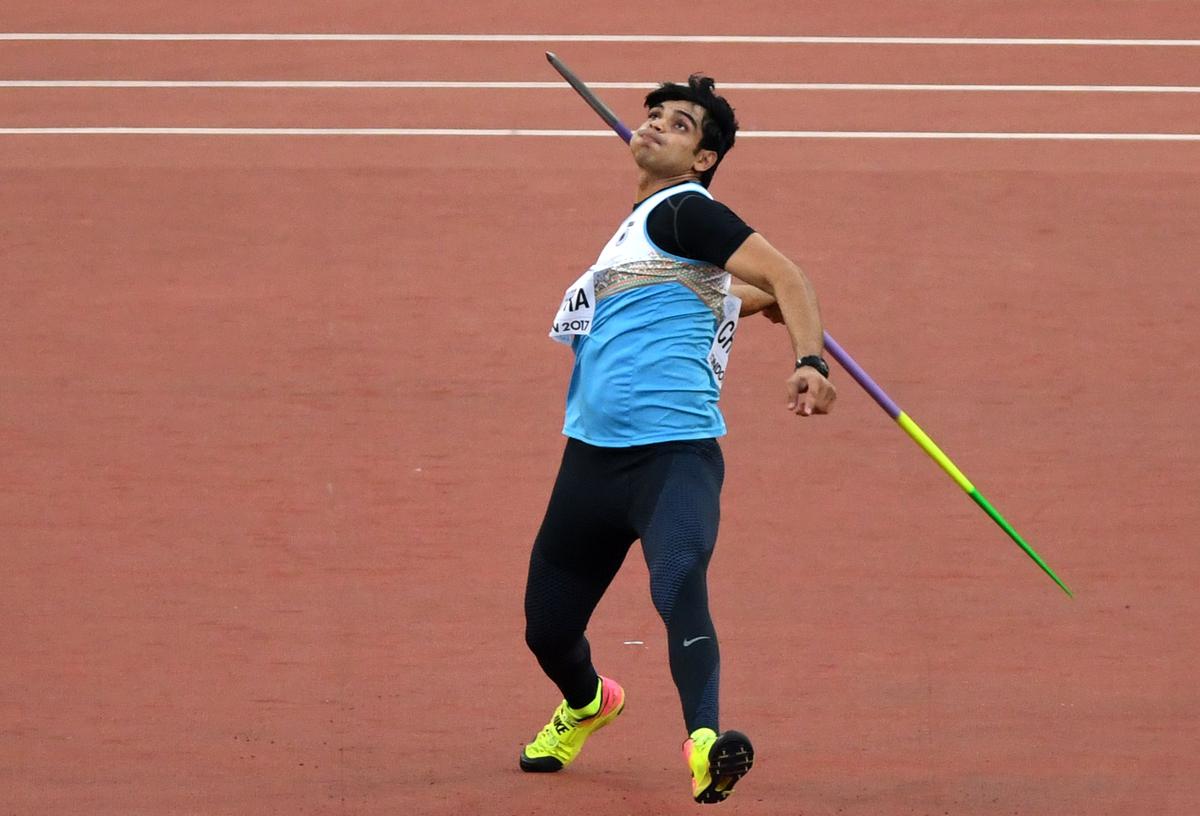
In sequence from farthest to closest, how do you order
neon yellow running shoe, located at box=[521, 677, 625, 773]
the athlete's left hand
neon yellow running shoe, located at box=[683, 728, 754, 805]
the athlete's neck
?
1. neon yellow running shoe, located at box=[521, 677, 625, 773]
2. the athlete's neck
3. the athlete's left hand
4. neon yellow running shoe, located at box=[683, 728, 754, 805]

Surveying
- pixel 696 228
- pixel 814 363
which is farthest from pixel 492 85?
pixel 814 363

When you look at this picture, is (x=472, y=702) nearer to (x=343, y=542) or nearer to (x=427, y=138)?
(x=343, y=542)

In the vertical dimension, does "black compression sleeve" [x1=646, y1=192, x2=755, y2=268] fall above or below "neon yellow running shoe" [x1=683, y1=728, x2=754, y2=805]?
above

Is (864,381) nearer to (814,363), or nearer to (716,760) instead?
(814,363)

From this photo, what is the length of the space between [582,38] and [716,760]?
9.22 metres

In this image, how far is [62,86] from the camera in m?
12.2

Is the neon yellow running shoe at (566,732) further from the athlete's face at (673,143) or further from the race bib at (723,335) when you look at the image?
the athlete's face at (673,143)

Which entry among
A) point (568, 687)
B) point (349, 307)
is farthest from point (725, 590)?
point (349, 307)

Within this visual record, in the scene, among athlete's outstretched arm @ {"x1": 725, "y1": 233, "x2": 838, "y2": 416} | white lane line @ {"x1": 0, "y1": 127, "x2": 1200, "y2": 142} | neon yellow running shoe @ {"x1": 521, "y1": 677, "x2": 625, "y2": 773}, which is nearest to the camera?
athlete's outstretched arm @ {"x1": 725, "y1": 233, "x2": 838, "y2": 416}

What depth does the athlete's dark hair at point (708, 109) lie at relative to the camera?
508cm

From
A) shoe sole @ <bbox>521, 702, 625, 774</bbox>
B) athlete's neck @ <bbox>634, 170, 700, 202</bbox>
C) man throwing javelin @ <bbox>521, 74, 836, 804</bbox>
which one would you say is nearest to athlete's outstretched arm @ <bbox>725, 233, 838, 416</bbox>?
man throwing javelin @ <bbox>521, 74, 836, 804</bbox>

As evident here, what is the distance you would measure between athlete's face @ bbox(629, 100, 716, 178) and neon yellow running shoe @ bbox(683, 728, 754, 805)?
4.90 ft

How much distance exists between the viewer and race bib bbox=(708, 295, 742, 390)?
5027mm

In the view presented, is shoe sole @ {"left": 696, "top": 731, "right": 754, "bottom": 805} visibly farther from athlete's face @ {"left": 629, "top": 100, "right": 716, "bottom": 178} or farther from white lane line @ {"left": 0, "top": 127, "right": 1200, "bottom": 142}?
white lane line @ {"left": 0, "top": 127, "right": 1200, "bottom": 142}
